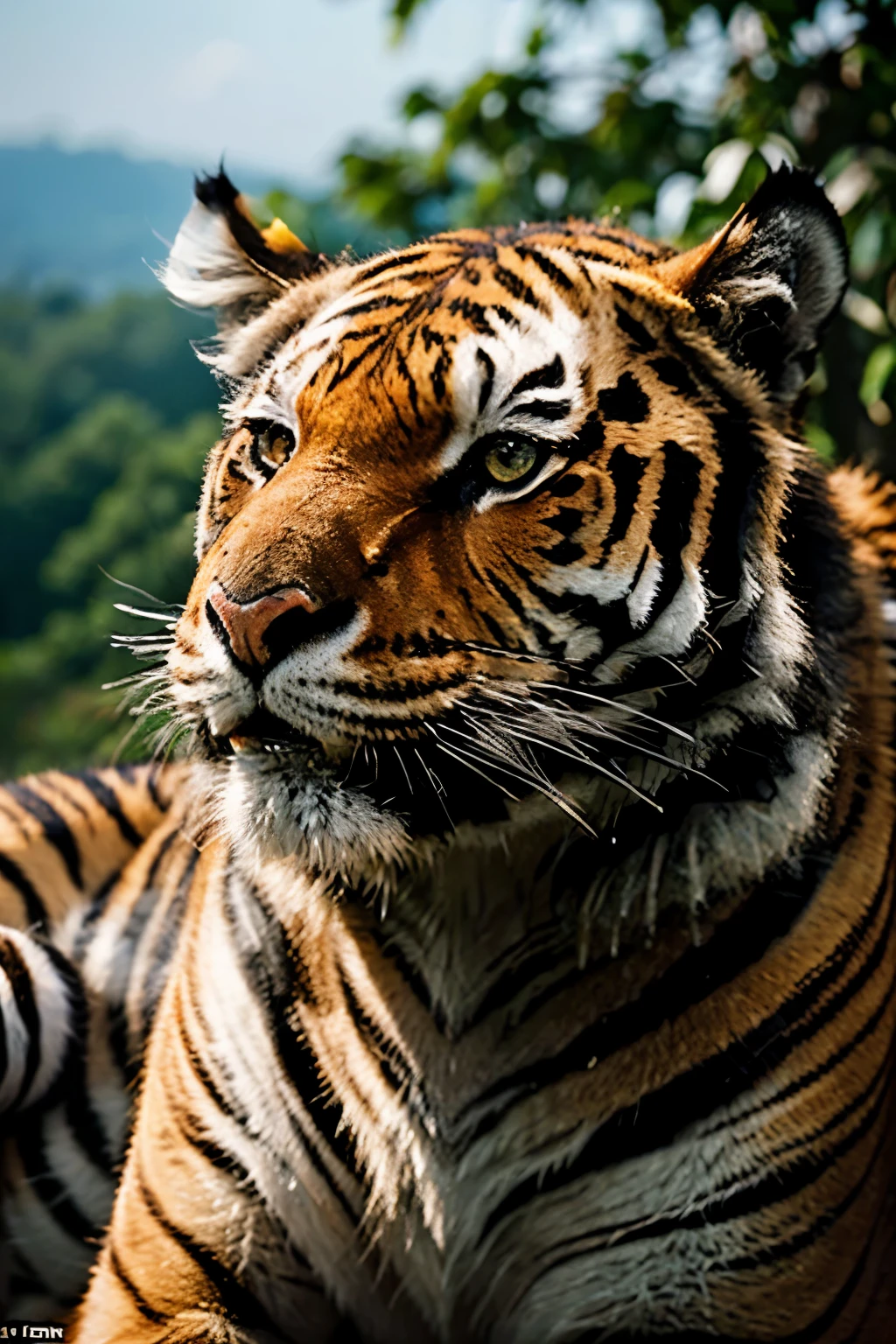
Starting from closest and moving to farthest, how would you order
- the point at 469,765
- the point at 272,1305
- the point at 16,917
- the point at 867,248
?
the point at 469,765 → the point at 272,1305 → the point at 16,917 → the point at 867,248

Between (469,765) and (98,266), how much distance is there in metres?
12.6

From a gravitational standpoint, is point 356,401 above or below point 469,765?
above

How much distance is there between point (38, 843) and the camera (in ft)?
6.97

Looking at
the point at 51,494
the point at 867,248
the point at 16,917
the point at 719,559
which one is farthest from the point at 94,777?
the point at 51,494

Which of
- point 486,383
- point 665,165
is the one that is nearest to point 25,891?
point 486,383

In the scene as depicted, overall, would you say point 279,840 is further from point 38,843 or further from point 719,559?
point 38,843

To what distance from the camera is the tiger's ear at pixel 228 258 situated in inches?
59.1

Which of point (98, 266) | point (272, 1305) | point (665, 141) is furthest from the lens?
point (98, 266)

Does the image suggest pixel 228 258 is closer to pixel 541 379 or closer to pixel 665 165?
pixel 541 379

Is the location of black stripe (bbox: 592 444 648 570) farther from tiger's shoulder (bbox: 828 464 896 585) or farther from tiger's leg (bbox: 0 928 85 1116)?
tiger's leg (bbox: 0 928 85 1116)

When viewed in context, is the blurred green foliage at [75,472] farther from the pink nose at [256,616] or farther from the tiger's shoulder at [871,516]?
the pink nose at [256,616]

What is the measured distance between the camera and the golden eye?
3.76 ft

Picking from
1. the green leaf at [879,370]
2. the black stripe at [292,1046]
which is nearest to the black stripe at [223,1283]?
the black stripe at [292,1046]

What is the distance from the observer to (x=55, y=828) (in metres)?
2.16
